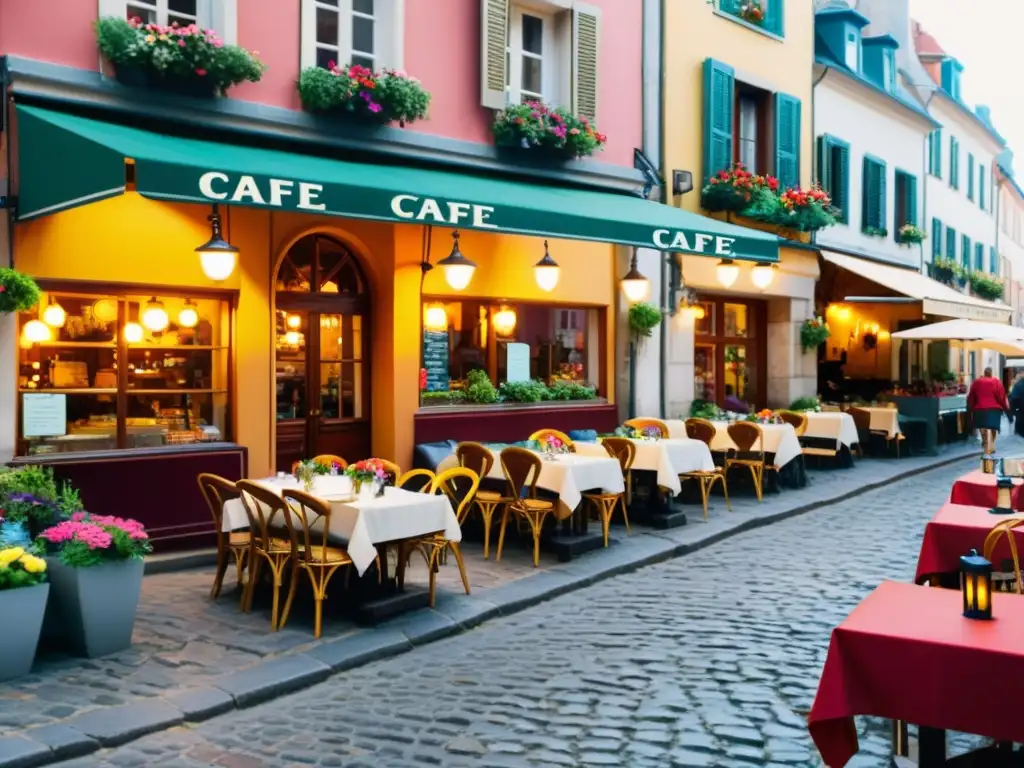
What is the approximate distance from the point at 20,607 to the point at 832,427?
11891 millimetres

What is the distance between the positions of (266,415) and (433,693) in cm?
463

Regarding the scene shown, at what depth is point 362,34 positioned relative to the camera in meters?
9.95

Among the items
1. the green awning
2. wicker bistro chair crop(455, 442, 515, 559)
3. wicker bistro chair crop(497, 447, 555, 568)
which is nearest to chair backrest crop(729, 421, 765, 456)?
the green awning

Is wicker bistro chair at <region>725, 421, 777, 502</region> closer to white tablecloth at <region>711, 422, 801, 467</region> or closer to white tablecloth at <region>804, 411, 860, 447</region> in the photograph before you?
white tablecloth at <region>711, 422, 801, 467</region>

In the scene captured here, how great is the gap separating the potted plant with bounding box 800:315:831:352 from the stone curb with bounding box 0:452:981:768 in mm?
8416

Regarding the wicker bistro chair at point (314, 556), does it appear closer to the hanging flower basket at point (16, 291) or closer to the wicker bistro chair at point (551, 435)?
the hanging flower basket at point (16, 291)

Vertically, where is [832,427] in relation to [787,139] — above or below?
below

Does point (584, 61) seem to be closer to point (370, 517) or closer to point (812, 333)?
point (812, 333)

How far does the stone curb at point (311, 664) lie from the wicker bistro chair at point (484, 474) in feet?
2.55

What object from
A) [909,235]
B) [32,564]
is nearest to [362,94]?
[32,564]

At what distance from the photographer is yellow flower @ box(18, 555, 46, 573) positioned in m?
5.33

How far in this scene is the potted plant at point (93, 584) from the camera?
558 cm

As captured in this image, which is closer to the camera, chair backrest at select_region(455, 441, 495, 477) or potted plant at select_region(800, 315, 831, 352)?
chair backrest at select_region(455, 441, 495, 477)

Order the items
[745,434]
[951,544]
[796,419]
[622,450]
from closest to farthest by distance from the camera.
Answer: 1. [951,544]
2. [622,450]
3. [745,434]
4. [796,419]
